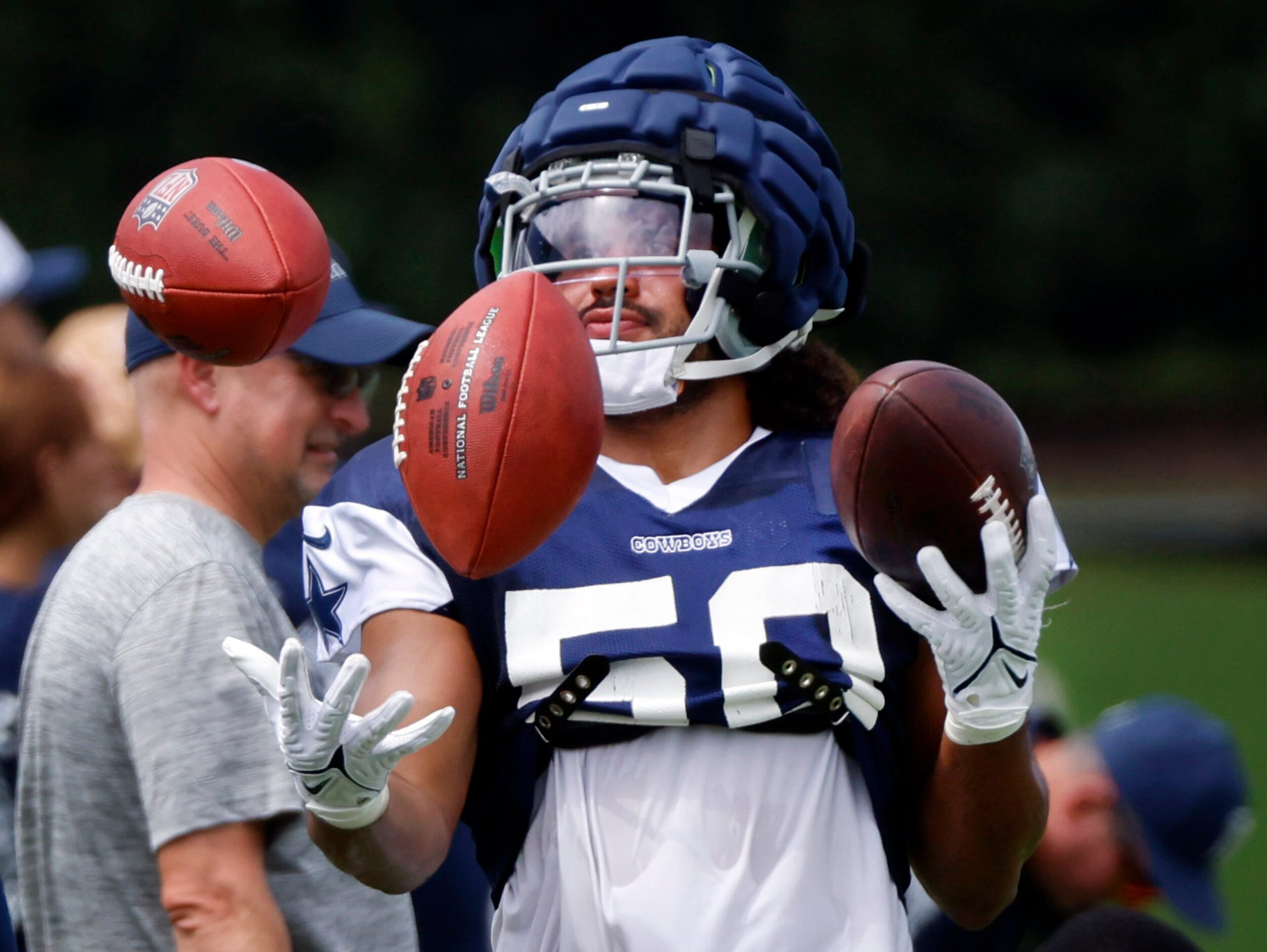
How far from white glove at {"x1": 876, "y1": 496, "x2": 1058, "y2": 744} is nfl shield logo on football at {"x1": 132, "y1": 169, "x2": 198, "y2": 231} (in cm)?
100

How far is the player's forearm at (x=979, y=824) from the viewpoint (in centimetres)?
204

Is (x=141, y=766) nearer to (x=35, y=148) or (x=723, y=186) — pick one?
(x=723, y=186)

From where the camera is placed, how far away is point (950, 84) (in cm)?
1602

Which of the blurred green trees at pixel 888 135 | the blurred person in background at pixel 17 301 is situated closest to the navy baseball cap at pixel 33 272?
the blurred person in background at pixel 17 301

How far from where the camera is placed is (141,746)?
213 centimetres

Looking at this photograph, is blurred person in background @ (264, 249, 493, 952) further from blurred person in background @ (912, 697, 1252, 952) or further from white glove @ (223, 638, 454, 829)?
blurred person in background @ (912, 697, 1252, 952)

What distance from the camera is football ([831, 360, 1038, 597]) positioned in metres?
1.90

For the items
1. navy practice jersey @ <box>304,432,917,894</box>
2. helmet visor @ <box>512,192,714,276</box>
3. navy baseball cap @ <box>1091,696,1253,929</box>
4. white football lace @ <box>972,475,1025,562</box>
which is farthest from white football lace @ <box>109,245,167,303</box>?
navy baseball cap @ <box>1091,696,1253,929</box>

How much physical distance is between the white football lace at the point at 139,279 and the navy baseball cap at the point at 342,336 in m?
0.21

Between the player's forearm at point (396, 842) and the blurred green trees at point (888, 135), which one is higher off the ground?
the player's forearm at point (396, 842)

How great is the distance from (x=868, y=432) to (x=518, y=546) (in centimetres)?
40

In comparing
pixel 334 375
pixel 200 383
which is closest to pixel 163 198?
pixel 200 383

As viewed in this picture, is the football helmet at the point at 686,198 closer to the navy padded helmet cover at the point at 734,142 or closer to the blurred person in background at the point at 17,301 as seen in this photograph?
the navy padded helmet cover at the point at 734,142

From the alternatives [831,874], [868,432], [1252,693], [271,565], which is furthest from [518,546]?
[1252,693]
